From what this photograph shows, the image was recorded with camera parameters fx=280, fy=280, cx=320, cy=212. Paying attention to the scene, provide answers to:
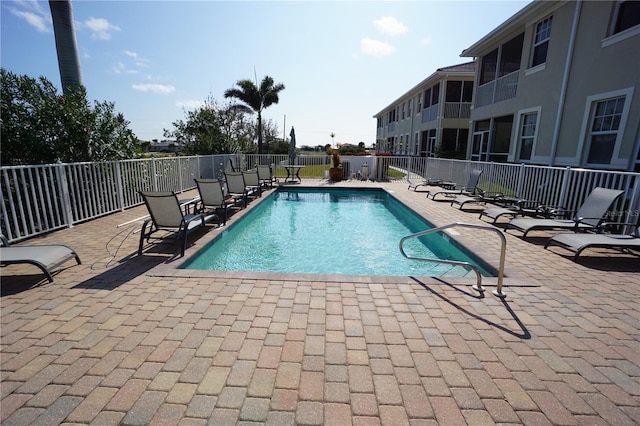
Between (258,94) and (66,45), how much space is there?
1706 cm

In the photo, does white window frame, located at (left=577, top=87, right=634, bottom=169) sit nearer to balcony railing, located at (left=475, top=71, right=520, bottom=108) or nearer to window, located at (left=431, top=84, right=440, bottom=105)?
balcony railing, located at (left=475, top=71, right=520, bottom=108)

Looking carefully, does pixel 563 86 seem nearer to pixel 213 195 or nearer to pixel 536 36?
pixel 536 36

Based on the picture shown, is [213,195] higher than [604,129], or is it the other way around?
[604,129]

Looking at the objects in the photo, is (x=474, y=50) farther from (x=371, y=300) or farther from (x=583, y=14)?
(x=371, y=300)


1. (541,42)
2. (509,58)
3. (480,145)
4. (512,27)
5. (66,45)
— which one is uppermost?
(512,27)

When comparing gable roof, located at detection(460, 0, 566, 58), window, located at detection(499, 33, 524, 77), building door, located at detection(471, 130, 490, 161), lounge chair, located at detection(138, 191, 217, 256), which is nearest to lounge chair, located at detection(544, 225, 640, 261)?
lounge chair, located at detection(138, 191, 217, 256)

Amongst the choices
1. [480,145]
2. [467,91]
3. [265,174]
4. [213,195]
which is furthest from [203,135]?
[467,91]

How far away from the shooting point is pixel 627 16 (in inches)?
287

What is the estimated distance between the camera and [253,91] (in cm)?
2314

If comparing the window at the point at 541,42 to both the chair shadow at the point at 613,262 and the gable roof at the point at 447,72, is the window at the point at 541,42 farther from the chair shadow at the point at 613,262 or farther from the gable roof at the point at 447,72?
the chair shadow at the point at 613,262

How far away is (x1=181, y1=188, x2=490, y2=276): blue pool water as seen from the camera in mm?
5188

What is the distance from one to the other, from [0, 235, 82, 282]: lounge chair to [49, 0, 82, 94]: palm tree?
204 inches

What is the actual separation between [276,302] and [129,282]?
1.98 meters

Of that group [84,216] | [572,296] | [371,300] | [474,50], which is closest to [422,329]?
[371,300]
